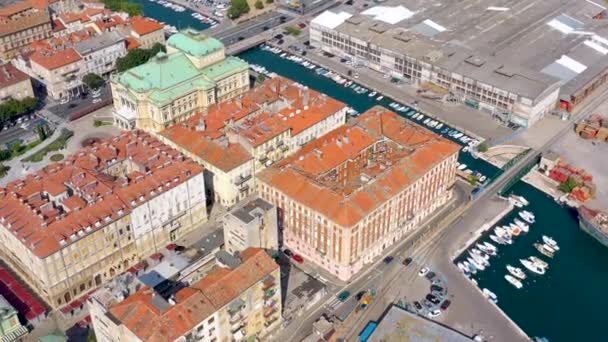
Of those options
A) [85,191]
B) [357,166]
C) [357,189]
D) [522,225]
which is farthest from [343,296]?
[85,191]

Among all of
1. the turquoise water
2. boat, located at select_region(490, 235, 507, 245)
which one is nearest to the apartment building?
boat, located at select_region(490, 235, 507, 245)

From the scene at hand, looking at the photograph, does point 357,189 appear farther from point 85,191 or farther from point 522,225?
point 85,191

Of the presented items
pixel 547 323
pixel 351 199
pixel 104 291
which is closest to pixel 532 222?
pixel 547 323

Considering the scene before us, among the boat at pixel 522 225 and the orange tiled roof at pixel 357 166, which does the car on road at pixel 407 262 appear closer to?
the orange tiled roof at pixel 357 166

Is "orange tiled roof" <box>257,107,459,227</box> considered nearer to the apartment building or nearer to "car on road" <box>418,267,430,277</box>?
"car on road" <box>418,267,430,277</box>

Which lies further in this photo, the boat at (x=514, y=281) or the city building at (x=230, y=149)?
the city building at (x=230, y=149)

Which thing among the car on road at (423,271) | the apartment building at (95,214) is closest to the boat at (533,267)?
the car on road at (423,271)
